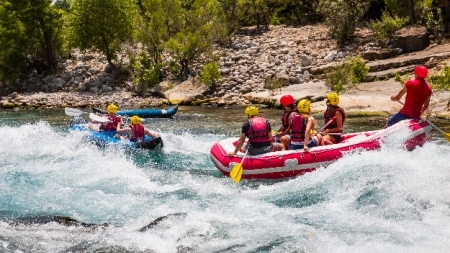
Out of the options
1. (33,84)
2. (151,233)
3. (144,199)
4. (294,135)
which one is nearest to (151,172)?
(144,199)

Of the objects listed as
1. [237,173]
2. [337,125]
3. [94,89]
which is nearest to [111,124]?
[237,173]

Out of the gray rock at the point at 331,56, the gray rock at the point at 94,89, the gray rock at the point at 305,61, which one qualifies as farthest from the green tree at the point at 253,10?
the gray rock at the point at 94,89

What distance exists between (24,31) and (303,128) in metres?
25.2

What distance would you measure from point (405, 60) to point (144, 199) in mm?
17269

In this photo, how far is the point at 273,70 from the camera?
2562 centimetres

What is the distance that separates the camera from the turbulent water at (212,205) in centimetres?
625

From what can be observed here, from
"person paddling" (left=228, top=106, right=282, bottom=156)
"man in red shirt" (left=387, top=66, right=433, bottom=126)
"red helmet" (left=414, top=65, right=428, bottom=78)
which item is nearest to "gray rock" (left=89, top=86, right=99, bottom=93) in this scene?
"person paddling" (left=228, top=106, right=282, bottom=156)

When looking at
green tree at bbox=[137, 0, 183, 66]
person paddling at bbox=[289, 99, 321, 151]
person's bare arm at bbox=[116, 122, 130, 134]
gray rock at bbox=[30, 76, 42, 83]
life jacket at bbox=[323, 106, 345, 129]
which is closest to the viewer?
person paddling at bbox=[289, 99, 321, 151]

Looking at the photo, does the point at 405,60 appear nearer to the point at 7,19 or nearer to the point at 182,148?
the point at 182,148

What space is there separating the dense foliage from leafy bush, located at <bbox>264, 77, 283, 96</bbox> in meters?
2.84

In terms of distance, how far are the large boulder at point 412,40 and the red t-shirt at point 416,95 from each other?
1640 cm

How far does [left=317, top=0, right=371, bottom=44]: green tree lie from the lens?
27.5 metres

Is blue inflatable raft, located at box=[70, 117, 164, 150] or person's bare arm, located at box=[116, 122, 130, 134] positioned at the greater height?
person's bare arm, located at box=[116, 122, 130, 134]

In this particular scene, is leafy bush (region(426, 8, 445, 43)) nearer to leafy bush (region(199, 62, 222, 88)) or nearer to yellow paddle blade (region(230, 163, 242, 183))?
A: leafy bush (region(199, 62, 222, 88))
